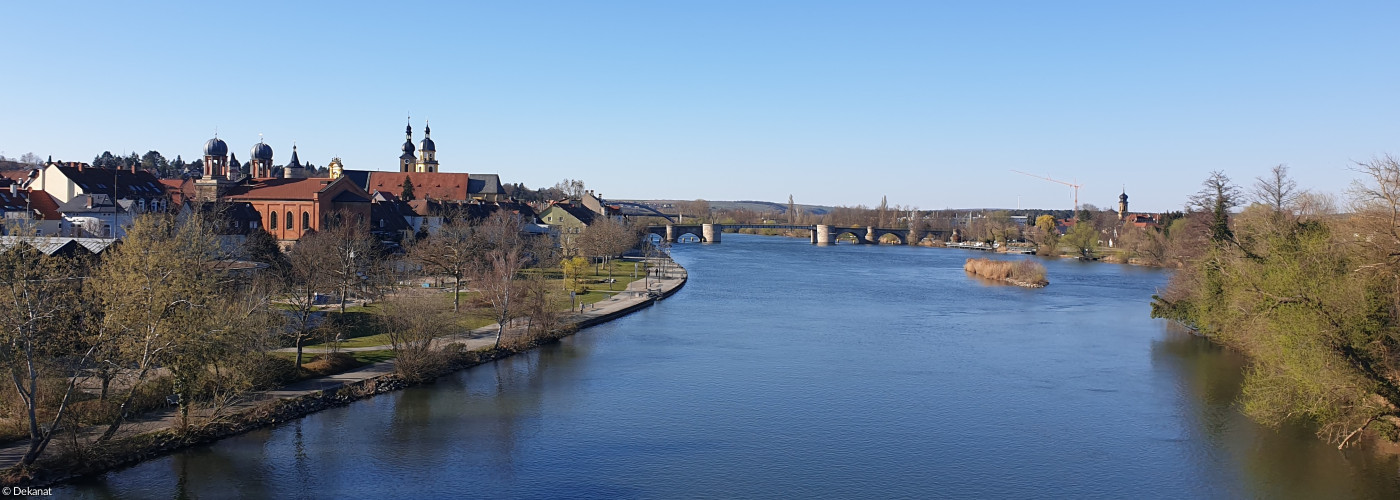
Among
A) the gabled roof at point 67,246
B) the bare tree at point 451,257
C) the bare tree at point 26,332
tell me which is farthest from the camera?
the bare tree at point 451,257

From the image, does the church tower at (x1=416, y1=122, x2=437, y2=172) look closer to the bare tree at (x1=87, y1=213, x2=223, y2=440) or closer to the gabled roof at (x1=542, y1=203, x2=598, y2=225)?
the gabled roof at (x1=542, y1=203, x2=598, y2=225)

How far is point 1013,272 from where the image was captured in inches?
2041

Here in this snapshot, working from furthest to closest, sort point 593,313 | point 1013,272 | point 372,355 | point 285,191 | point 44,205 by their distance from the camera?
point 1013,272 → point 285,191 → point 44,205 → point 593,313 → point 372,355

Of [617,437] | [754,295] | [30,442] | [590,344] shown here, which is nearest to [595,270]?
[754,295]

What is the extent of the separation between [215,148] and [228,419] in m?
51.0

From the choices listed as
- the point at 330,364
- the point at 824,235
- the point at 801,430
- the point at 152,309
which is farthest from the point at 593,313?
the point at 824,235

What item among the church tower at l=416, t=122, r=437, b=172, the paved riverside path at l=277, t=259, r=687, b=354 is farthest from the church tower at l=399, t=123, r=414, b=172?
the paved riverside path at l=277, t=259, r=687, b=354

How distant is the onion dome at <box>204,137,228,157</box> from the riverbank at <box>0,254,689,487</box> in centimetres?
4336

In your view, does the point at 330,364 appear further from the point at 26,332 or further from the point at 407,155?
the point at 407,155

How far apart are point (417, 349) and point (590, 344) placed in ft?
21.5

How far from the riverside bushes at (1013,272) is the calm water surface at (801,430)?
1849cm

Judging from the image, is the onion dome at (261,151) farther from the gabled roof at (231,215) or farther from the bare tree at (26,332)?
the bare tree at (26,332)

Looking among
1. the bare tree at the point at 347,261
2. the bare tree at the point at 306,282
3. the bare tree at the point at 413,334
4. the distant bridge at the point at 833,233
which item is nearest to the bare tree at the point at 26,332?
the bare tree at the point at 306,282

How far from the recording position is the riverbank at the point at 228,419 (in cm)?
1363
